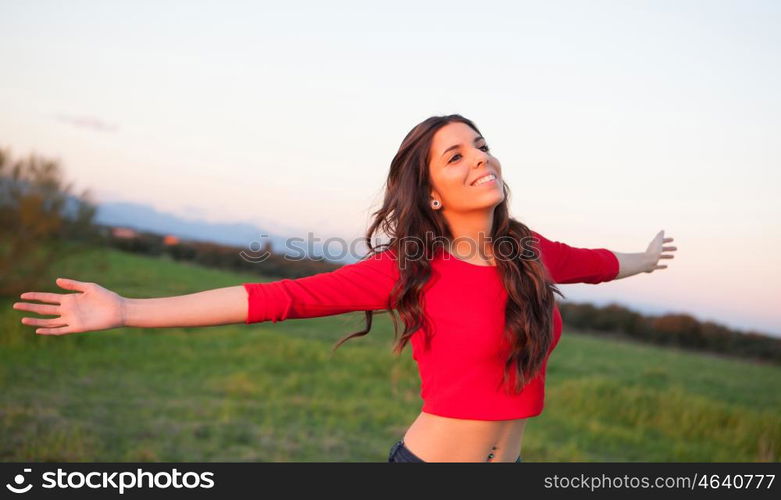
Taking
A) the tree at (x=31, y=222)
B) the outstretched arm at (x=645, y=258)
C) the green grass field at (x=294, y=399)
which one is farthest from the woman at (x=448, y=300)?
the tree at (x=31, y=222)

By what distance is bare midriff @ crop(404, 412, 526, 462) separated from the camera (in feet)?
9.25

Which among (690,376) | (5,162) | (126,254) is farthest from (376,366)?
(126,254)

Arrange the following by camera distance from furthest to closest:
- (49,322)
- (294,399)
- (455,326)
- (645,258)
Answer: (294,399) < (645,258) < (455,326) < (49,322)

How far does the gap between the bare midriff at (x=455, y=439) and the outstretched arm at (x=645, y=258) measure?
1425mm

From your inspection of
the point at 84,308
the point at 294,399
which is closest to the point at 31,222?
the point at 294,399

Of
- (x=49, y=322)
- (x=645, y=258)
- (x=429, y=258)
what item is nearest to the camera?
(x=49, y=322)

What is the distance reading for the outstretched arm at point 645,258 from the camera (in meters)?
3.88

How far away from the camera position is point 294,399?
31.6ft

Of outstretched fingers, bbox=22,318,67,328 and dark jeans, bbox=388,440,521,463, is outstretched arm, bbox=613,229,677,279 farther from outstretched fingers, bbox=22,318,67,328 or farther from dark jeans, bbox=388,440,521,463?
outstretched fingers, bbox=22,318,67,328

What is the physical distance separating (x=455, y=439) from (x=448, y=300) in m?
0.56

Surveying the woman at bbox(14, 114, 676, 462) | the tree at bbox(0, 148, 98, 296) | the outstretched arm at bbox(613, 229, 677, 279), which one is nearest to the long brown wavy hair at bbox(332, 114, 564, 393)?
the woman at bbox(14, 114, 676, 462)

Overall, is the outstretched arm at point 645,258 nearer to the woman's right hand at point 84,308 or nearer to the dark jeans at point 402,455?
the dark jeans at point 402,455
